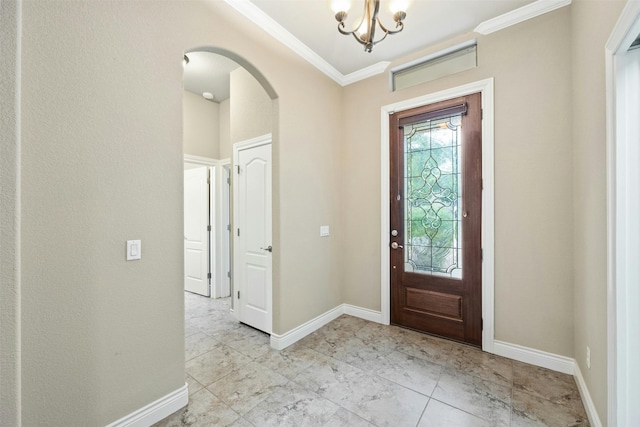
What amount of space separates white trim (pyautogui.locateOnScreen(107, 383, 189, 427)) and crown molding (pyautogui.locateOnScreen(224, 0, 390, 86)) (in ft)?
9.51

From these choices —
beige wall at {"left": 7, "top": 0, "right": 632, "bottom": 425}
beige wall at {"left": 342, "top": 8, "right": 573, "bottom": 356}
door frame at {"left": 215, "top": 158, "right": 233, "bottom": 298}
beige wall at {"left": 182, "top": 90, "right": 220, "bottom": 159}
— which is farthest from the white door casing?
beige wall at {"left": 342, "top": 8, "right": 573, "bottom": 356}

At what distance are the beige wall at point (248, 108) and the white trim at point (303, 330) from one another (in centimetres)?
211

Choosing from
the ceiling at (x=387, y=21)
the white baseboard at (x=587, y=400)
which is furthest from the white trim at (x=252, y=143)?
the white baseboard at (x=587, y=400)

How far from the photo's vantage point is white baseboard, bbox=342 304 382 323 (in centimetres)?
323

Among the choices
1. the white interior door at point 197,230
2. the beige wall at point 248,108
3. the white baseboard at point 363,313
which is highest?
the beige wall at point 248,108

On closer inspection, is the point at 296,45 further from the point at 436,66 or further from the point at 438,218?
the point at 438,218

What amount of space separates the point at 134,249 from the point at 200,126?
3150 mm

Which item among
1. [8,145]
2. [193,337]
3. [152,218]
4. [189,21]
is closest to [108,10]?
[189,21]

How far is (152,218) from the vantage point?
67.3 inches

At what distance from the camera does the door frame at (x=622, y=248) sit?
4.25 ft

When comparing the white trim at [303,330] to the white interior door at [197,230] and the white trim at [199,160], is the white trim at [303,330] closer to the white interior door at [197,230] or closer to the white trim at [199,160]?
the white interior door at [197,230]

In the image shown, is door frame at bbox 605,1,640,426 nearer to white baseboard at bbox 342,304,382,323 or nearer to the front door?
the front door

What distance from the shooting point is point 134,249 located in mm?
1624

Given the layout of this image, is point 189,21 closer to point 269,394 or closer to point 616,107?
point 616,107
